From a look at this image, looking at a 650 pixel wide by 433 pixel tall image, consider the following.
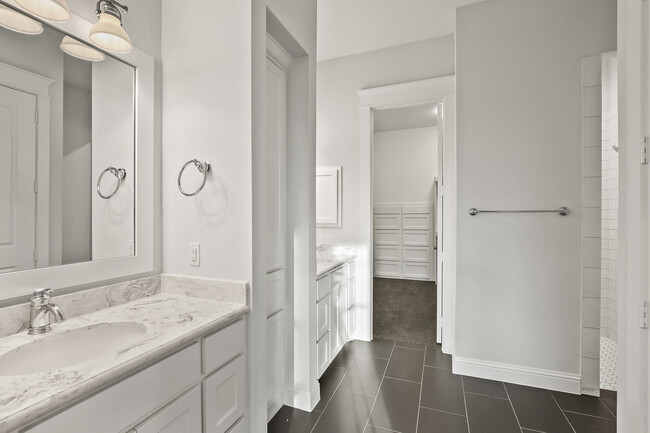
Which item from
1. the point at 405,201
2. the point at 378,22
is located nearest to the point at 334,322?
the point at 378,22

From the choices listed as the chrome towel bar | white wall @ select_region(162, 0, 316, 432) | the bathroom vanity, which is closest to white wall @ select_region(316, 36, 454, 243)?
the bathroom vanity

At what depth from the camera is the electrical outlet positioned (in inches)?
59.8

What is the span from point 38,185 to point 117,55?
2.25ft

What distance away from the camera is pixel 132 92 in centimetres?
151

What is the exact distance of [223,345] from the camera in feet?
Answer: 4.14

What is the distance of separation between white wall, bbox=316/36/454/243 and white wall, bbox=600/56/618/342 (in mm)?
1484

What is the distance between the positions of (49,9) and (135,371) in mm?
1302

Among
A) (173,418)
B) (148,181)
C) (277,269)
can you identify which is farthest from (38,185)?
(277,269)

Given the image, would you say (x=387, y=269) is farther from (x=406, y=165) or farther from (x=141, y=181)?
(x=141, y=181)

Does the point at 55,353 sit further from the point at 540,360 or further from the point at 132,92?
the point at 540,360

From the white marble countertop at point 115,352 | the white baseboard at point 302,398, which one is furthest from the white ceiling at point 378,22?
the white baseboard at point 302,398

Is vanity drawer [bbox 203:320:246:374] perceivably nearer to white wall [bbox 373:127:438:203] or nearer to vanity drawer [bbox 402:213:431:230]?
vanity drawer [bbox 402:213:431:230]

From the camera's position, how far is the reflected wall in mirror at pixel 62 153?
3.63 ft

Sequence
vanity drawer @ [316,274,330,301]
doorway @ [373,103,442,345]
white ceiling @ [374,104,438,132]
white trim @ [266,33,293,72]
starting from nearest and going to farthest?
1. white trim @ [266,33,293,72]
2. vanity drawer @ [316,274,330,301]
3. white ceiling @ [374,104,438,132]
4. doorway @ [373,103,442,345]
